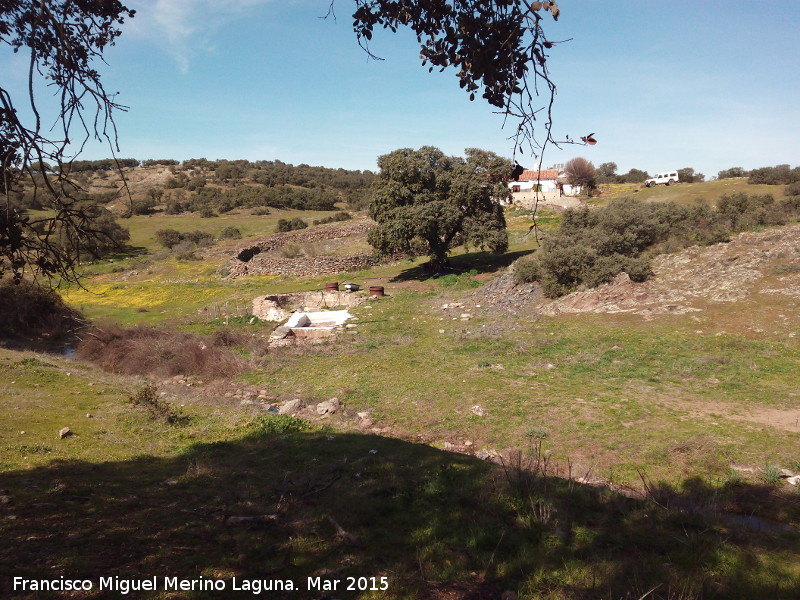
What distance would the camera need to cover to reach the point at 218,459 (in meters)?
7.51

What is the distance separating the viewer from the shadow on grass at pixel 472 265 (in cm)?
2811

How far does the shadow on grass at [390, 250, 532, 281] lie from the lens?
28.1 m

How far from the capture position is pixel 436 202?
1021 inches

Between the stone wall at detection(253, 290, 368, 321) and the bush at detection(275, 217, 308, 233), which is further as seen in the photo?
the bush at detection(275, 217, 308, 233)

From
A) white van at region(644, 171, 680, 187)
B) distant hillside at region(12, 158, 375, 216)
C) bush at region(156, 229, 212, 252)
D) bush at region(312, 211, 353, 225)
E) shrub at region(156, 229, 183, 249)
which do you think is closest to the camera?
bush at region(156, 229, 212, 252)

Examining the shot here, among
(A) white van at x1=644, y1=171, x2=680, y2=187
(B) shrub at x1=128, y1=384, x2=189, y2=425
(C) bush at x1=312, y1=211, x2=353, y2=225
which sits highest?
(A) white van at x1=644, y1=171, x2=680, y2=187

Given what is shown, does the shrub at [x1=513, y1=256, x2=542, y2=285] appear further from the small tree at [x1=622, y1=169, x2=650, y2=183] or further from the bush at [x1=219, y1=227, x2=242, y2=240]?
the small tree at [x1=622, y1=169, x2=650, y2=183]

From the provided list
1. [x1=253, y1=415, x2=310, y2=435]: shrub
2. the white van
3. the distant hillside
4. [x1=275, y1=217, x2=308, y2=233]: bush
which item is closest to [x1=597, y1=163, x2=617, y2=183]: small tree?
the white van

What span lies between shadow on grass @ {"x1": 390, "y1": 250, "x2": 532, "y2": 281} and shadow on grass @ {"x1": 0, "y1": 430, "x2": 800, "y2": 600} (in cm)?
2202

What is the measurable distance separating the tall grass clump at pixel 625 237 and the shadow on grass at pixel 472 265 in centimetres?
623

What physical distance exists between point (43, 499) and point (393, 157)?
81.7 feet

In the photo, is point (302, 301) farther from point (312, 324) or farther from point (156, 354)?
point (156, 354)

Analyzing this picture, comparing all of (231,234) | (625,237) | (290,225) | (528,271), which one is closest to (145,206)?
(231,234)

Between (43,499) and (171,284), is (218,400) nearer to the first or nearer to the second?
(43,499)
